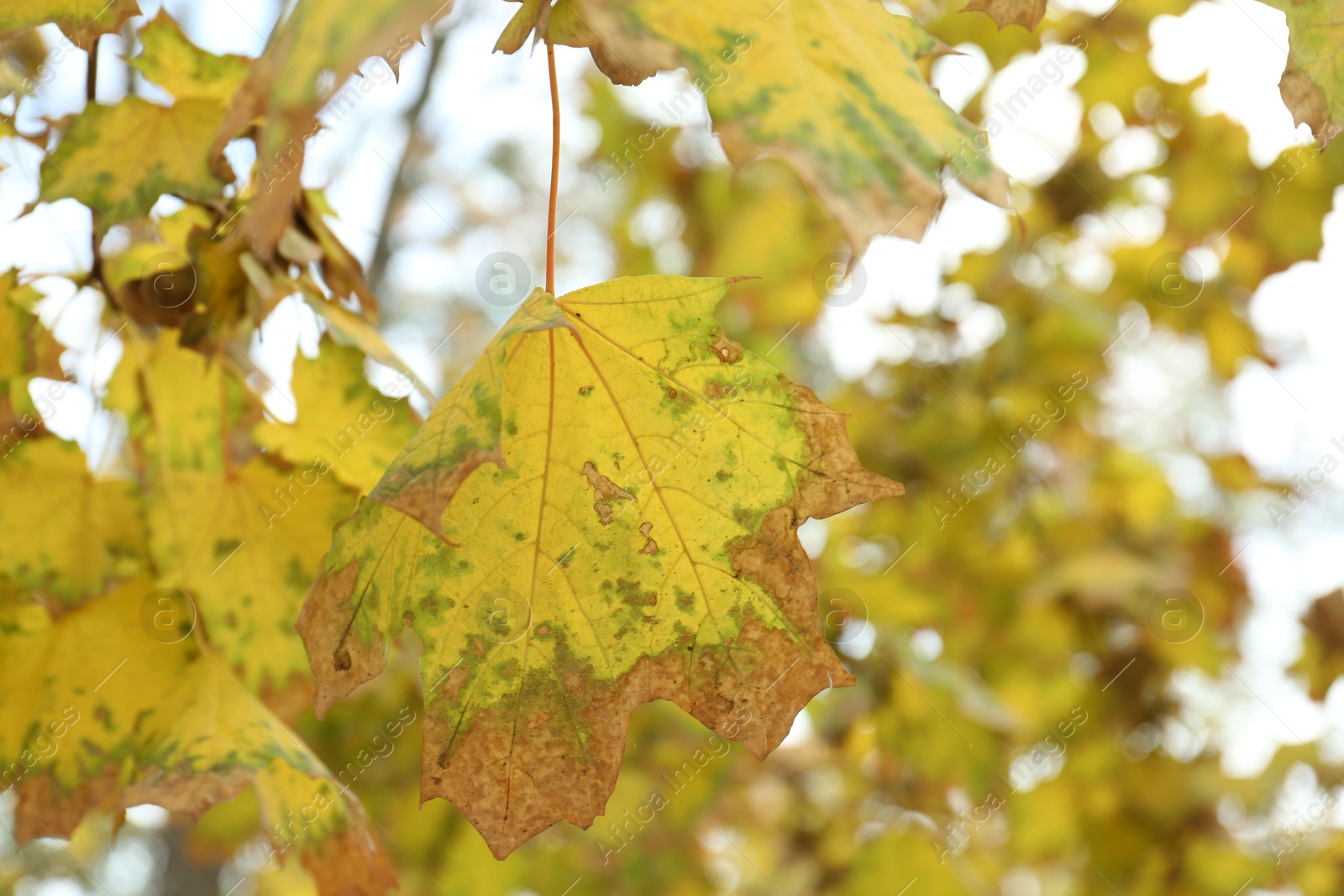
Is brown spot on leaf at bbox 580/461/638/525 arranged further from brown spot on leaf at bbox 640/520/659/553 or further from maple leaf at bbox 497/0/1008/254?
maple leaf at bbox 497/0/1008/254

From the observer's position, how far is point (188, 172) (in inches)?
35.2

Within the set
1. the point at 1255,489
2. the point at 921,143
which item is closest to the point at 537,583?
the point at 921,143

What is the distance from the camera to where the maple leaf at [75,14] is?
31.5 inches

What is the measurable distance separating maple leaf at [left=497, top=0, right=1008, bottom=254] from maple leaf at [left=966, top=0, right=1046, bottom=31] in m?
0.11

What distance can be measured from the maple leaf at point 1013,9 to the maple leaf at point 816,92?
4.5 inches

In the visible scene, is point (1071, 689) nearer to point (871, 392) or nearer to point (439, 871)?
point (871, 392)

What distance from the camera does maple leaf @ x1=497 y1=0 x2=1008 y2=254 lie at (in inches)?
21.9

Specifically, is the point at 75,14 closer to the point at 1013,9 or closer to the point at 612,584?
the point at 612,584

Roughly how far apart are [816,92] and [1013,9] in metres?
0.24

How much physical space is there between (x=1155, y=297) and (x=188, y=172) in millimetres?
2322

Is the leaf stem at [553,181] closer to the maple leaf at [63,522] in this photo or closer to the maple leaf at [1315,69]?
the maple leaf at [1315,69]

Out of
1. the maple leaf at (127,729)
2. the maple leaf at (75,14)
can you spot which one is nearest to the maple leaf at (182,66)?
the maple leaf at (75,14)

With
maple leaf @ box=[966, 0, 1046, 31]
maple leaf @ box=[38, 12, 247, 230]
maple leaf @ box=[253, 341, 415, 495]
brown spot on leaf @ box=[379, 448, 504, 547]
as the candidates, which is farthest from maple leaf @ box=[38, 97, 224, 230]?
maple leaf @ box=[966, 0, 1046, 31]

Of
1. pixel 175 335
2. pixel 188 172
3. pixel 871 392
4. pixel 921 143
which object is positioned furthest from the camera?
pixel 871 392
